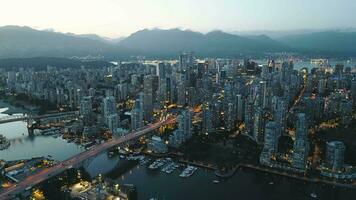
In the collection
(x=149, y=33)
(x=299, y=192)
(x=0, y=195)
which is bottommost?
(x=299, y=192)

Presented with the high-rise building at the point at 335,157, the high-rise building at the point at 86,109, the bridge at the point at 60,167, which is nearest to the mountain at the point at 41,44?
the high-rise building at the point at 86,109

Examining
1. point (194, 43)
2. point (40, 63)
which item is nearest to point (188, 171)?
point (40, 63)

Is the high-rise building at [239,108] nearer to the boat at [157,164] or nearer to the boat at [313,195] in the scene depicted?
the boat at [157,164]

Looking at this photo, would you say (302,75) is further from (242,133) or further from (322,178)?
(322,178)

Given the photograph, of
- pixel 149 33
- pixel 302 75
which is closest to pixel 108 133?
pixel 302 75

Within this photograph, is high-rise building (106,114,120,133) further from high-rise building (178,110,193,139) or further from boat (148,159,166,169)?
boat (148,159,166,169)

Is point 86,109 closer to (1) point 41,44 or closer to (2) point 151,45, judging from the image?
(1) point 41,44

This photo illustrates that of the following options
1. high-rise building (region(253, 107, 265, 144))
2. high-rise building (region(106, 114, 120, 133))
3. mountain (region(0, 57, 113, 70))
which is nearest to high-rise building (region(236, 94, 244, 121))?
high-rise building (region(253, 107, 265, 144))

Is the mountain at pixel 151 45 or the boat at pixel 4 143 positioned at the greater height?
the mountain at pixel 151 45
